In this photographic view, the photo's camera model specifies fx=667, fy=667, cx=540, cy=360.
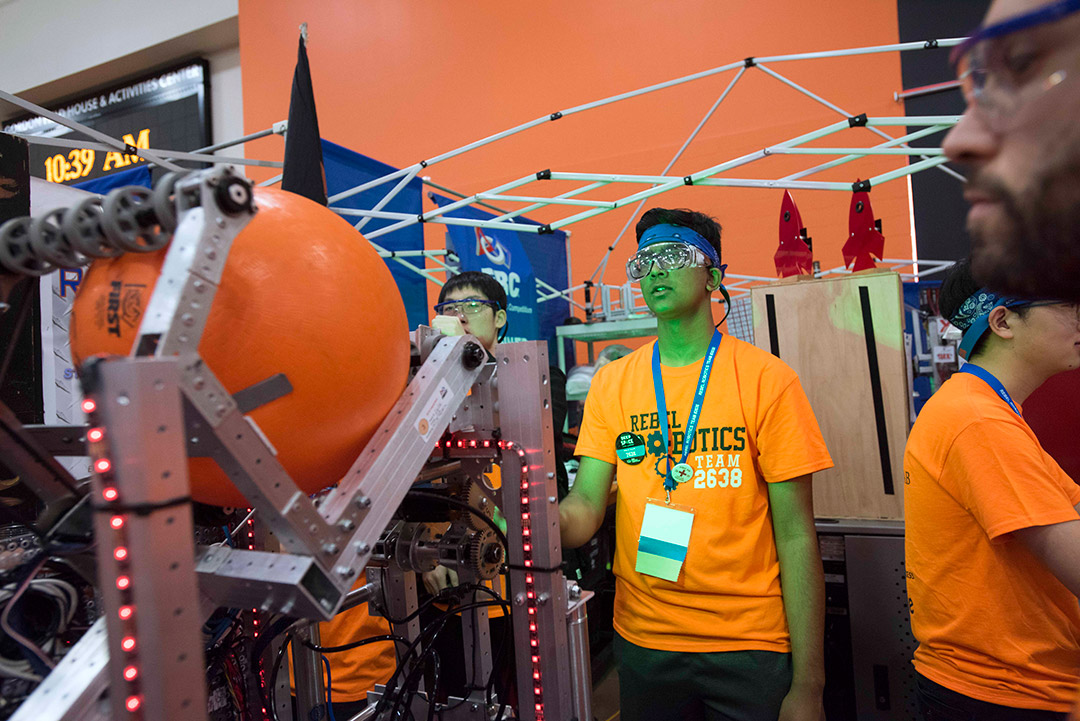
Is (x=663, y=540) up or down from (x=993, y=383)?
down

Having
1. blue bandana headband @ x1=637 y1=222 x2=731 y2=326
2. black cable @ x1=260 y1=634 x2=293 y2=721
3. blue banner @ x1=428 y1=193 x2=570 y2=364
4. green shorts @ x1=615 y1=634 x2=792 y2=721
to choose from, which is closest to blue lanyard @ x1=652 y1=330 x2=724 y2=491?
blue bandana headband @ x1=637 y1=222 x2=731 y2=326

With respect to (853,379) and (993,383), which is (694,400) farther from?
(853,379)

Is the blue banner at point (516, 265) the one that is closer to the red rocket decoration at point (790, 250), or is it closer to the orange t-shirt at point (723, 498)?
the red rocket decoration at point (790, 250)

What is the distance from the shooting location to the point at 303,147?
3387 mm

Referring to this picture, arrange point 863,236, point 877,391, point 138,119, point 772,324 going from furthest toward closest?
point 138,119, point 863,236, point 772,324, point 877,391

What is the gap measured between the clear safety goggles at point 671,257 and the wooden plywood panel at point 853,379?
0.94 meters

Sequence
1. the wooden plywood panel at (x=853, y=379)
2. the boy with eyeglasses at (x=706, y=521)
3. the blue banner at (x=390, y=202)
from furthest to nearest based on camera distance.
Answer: the blue banner at (x=390, y=202) < the wooden plywood panel at (x=853, y=379) < the boy with eyeglasses at (x=706, y=521)

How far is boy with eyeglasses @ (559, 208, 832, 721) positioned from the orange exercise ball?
3.00ft

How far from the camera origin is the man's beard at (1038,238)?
0.81 meters

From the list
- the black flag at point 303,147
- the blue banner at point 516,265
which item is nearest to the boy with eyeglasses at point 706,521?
the black flag at point 303,147

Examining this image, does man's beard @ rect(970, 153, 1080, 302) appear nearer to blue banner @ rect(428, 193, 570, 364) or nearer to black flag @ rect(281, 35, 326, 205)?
black flag @ rect(281, 35, 326, 205)

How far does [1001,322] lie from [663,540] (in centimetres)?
112

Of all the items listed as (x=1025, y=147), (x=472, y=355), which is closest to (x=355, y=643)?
(x=472, y=355)

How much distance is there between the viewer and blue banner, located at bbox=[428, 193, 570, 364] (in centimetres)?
477
